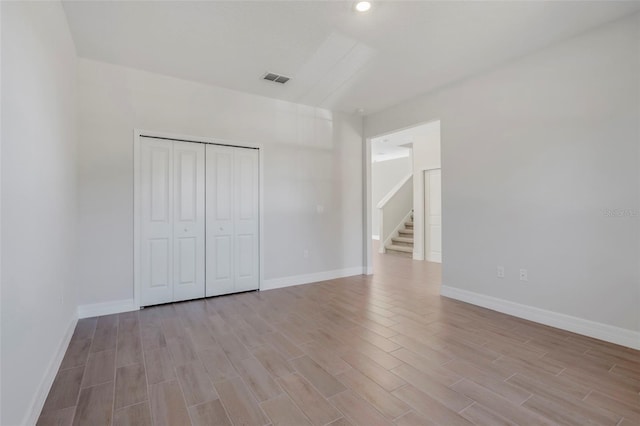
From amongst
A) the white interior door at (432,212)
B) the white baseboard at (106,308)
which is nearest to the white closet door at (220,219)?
the white baseboard at (106,308)

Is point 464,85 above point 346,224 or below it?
above

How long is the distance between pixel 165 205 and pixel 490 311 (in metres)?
4.13

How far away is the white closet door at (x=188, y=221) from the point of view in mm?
3879

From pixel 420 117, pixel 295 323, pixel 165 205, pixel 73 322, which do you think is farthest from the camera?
pixel 420 117

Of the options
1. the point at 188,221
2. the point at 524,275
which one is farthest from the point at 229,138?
the point at 524,275

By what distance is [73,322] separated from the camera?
2986 millimetres

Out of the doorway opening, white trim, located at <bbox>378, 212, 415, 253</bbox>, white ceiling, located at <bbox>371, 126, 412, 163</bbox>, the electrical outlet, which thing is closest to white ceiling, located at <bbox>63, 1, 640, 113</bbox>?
the doorway opening

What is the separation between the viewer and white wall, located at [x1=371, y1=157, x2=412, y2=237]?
11.0m

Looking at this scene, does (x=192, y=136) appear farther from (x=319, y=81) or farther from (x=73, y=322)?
(x=73, y=322)

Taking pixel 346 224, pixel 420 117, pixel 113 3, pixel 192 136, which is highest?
pixel 113 3

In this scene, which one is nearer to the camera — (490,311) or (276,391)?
(276,391)

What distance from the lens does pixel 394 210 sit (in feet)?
28.7

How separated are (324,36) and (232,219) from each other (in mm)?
2583

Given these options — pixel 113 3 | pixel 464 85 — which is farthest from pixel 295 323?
pixel 464 85
